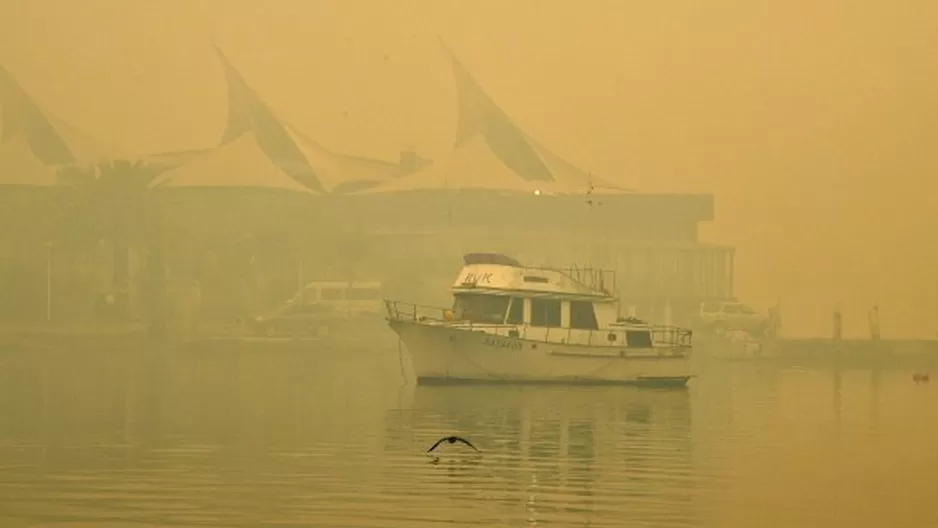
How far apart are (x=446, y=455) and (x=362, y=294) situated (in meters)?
12.6

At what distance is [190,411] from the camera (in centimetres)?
1936

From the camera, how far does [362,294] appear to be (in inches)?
1084

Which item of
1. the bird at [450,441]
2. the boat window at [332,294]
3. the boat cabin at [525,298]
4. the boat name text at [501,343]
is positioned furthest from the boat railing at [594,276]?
the bird at [450,441]

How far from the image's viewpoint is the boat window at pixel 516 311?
960 inches

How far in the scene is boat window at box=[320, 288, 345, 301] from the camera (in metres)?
27.3

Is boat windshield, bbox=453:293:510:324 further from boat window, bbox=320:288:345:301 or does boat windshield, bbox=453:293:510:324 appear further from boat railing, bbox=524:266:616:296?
boat window, bbox=320:288:345:301

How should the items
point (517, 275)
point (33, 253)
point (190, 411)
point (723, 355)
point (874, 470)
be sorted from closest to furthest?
1. point (874, 470)
2. point (190, 411)
3. point (517, 275)
4. point (33, 253)
5. point (723, 355)

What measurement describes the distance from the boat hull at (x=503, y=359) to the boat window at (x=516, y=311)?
274 millimetres

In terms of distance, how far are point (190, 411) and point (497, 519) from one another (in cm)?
828

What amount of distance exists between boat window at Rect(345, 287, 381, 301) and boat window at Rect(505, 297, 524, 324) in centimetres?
339

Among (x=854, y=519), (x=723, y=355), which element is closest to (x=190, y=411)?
(x=854, y=519)

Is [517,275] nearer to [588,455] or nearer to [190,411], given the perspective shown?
[190,411]

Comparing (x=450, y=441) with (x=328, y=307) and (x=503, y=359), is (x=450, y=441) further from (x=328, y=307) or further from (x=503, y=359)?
(x=328, y=307)

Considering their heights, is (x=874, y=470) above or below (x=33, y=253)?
below
